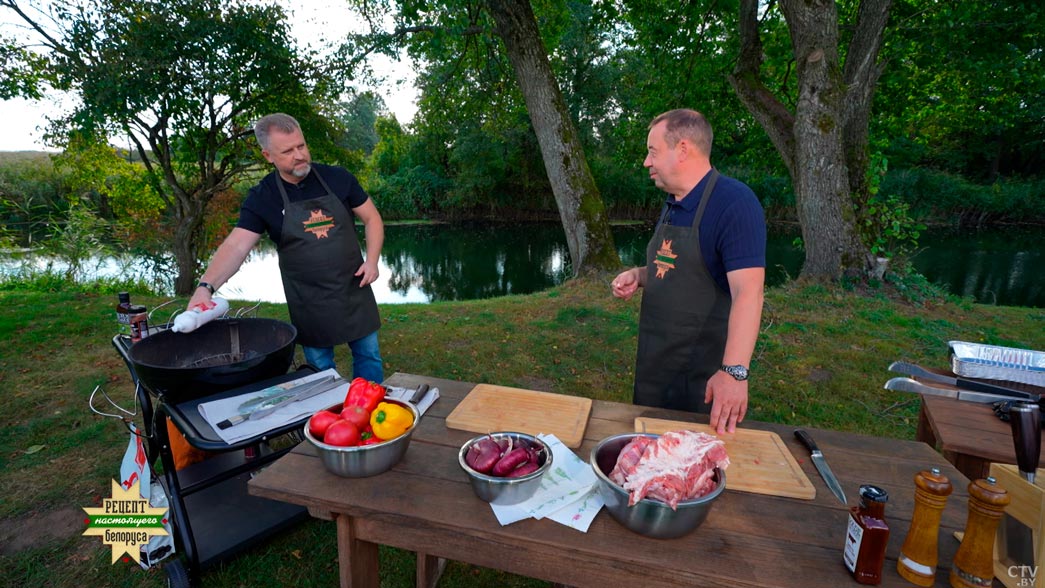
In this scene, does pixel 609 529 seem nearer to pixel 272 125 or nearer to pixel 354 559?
pixel 354 559

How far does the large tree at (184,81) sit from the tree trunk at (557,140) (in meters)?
3.87

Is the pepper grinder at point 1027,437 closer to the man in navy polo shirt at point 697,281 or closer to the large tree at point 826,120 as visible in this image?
the man in navy polo shirt at point 697,281

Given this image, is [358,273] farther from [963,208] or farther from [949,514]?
[963,208]

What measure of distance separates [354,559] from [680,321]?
174cm

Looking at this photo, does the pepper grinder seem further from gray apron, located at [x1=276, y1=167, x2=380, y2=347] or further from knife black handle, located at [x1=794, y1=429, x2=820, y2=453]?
gray apron, located at [x1=276, y1=167, x2=380, y2=347]

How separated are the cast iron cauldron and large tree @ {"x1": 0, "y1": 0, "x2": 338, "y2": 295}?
647 centimetres

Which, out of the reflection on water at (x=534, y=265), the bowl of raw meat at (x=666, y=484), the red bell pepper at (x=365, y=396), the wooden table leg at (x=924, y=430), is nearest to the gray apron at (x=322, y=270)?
the red bell pepper at (x=365, y=396)

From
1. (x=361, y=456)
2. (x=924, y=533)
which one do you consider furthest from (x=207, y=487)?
(x=924, y=533)

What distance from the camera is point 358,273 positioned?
10.2ft

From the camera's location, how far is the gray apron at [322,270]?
9.64 ft

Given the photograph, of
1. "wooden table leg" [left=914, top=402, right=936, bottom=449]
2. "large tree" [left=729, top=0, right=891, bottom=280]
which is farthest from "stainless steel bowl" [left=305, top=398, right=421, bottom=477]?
"large tree" [left=729, top=0, right=891, bottom=280]

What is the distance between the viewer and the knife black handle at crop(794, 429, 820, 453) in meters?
1.69

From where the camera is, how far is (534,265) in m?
17.2

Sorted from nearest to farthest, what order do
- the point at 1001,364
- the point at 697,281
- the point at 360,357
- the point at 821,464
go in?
the point at 821,464, the point at 1001,364, the point at 697,281, the point at 360,357
